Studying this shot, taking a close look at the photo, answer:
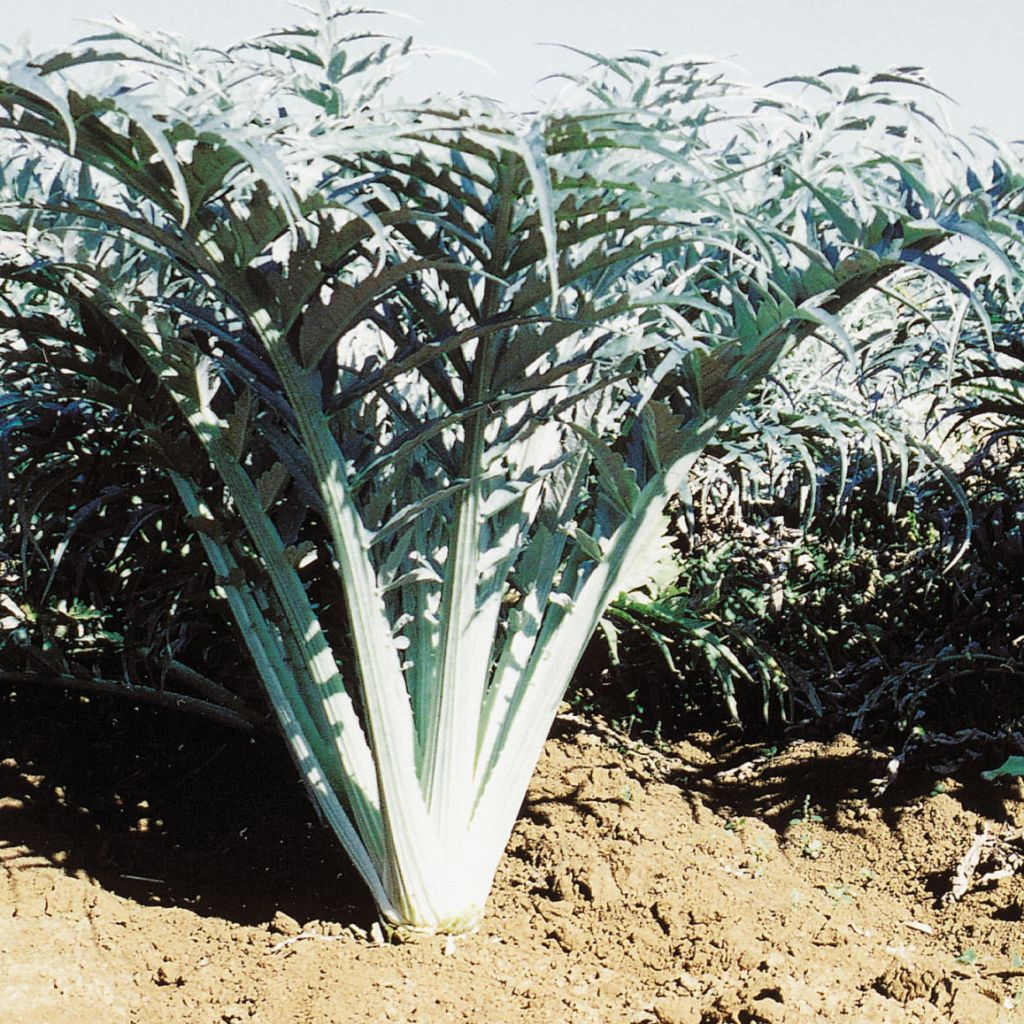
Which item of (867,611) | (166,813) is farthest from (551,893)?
(867,611)

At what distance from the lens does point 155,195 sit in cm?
118

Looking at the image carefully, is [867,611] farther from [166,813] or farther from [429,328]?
[166,813]

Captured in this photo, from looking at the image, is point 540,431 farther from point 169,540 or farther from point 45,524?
point 45,524

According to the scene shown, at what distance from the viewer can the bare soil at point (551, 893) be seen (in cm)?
137

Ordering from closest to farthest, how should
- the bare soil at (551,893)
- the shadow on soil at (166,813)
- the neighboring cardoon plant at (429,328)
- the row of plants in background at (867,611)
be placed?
the neighboring cardoon plant at (429,328)
the bare soil at (551,893)
the shadow on soil at (166,813)
the row of plants in background at (867,611)

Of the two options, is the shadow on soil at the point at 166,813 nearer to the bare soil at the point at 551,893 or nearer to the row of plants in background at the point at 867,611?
the bare soil at the point at 551,893

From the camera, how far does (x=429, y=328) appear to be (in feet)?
4.95

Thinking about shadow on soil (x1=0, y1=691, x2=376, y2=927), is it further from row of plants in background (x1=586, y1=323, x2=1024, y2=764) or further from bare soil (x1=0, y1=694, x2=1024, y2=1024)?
row of plants in background (x1=586, y1=323, x2=1024, y2=764)

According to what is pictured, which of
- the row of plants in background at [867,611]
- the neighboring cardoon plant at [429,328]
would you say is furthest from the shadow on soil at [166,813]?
the row of plants in background at [867,611]

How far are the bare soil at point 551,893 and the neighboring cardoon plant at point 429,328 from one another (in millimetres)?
160

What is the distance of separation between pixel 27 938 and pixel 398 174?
1208 millimetres

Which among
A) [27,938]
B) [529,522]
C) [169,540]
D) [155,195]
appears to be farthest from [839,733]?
[155,195]

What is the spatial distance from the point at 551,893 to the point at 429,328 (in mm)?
897

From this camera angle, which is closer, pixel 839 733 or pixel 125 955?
pixel 125 955
